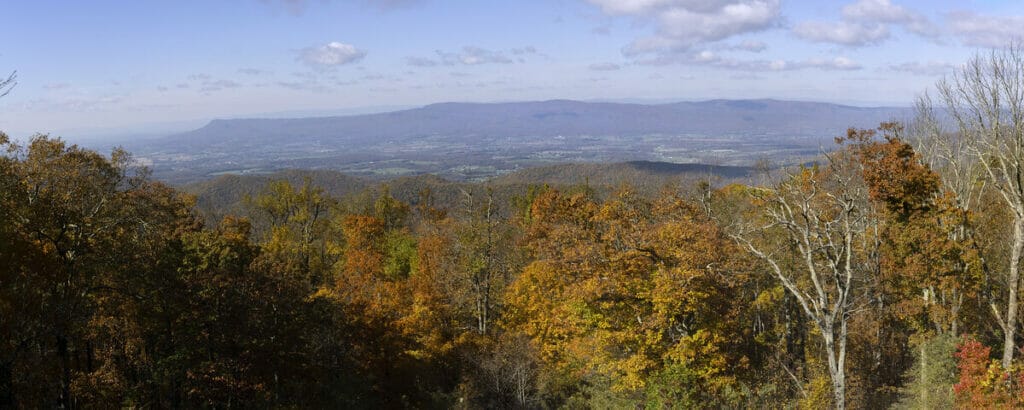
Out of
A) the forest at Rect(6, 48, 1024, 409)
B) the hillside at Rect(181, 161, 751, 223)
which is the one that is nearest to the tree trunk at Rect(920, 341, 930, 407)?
the forest at Rect(6, 48, 1024, 409)

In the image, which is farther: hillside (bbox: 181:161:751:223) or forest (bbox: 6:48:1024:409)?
hillside (bbox: 181:161:751:223)

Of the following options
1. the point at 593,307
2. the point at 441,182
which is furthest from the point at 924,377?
the point at 441,182

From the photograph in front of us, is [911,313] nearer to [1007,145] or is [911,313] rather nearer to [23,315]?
[1007,145]

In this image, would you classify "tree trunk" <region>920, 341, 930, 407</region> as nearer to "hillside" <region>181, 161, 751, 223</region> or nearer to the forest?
the forest

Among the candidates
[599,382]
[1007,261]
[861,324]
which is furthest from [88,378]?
[1007,261]

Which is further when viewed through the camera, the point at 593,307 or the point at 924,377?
the point at 593,307

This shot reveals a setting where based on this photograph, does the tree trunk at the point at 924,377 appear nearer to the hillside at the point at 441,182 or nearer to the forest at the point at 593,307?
the forest at the point at 593,307

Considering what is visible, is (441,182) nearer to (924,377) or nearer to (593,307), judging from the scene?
(593,307)

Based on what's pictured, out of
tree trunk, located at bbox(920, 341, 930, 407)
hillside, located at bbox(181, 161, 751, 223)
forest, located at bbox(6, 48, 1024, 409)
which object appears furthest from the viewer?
hillside, located at bbox(181, 161, 751, 223)
